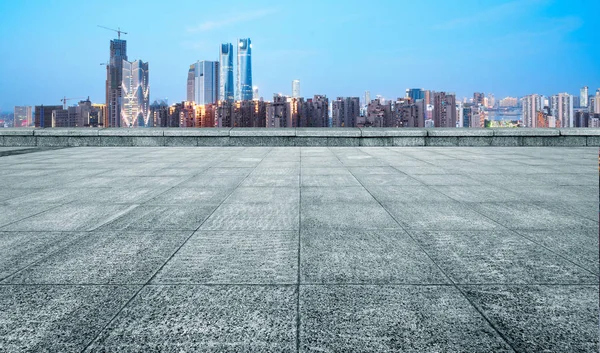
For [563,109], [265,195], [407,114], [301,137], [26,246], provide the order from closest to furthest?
[26,246]
[265,195]
[301,137]
[407,114]
[563,109]

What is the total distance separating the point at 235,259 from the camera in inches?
173

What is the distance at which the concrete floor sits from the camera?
290cm

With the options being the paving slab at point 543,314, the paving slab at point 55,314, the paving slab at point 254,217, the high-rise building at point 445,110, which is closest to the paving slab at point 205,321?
the paving slab at point 55,314

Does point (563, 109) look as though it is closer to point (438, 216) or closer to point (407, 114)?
point (407, 114)

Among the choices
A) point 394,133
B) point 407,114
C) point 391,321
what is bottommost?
point 391,321

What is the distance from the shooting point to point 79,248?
483 centimetres

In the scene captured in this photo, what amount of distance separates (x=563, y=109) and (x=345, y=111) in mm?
29117

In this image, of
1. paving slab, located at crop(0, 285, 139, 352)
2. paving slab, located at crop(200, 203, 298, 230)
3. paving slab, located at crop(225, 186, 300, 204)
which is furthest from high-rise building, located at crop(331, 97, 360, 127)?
paving slab, located at crop(0, 285, 139, 352)

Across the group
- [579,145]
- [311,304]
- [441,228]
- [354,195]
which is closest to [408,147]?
[579,145]

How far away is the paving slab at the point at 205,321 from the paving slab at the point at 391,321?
0.16 meters

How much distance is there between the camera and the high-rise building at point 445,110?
57625 mm

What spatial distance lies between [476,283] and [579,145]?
1939cm

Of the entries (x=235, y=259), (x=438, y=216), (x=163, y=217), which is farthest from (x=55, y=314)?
(x=438, y=216)

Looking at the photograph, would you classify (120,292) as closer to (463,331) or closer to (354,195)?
(463,331)
